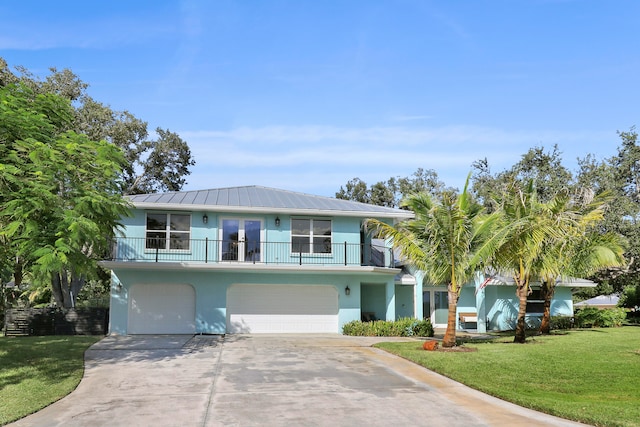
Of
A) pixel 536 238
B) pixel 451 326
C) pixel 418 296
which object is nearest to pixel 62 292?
pixel 418 296

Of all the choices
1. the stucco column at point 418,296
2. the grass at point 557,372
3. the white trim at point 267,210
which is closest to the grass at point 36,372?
the white trim at point 267,210

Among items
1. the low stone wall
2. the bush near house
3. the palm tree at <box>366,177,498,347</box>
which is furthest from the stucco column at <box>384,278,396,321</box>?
the low stone wall

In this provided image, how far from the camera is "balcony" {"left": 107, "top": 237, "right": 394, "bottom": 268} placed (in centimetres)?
2136

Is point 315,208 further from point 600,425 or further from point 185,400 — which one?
point 600,425

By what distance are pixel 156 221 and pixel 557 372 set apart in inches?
632

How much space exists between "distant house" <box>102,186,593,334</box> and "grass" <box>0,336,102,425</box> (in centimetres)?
350

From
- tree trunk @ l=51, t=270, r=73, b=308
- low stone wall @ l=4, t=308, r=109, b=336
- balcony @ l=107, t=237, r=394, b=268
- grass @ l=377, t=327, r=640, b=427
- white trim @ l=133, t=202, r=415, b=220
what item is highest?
white trim @ l=133, t=202, r=415, b=220

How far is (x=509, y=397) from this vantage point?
384 inches

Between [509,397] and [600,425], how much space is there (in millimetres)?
2063

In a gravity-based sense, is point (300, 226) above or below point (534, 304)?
above

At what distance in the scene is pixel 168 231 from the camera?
21.8 meters

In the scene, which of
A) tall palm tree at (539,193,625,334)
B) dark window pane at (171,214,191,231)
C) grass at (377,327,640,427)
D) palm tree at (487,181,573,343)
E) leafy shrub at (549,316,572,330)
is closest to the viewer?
grass at (377,327,640,427)

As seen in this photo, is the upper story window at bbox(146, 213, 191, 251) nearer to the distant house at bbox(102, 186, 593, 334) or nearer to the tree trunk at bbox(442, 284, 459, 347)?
the distant house at bbox(102, 186, 593, 334)

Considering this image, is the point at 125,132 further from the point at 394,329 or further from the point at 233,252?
the point at 394,329
